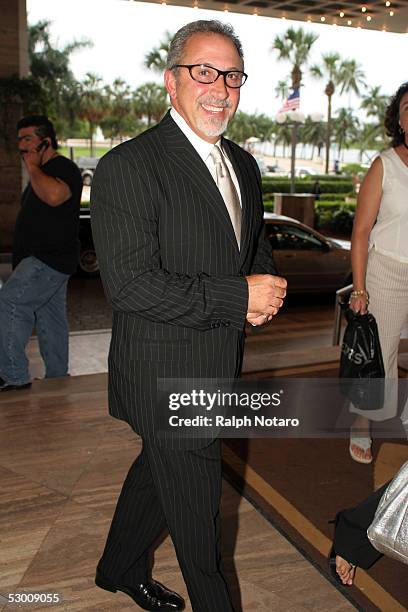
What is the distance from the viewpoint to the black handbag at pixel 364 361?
3.04 m

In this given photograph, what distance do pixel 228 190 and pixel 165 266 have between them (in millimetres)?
282

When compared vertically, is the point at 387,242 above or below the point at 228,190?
below

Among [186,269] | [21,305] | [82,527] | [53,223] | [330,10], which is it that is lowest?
[82,527]

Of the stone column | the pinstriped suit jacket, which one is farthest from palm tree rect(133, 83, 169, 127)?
the pinstriped suit jacket

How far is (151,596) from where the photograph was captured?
7.05 feet

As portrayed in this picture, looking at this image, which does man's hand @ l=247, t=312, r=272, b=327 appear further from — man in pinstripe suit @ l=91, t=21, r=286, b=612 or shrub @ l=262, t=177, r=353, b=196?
shrub @ l=262, t=177, r=353, b=196

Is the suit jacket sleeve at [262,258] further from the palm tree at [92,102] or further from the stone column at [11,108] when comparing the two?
the palm tree at [92,102]

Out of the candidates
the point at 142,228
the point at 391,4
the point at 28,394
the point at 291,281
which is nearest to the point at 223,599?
the point at 142,228

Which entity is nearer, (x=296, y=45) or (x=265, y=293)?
(x=265, y=293)

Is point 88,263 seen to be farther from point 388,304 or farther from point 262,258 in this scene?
point 262,258

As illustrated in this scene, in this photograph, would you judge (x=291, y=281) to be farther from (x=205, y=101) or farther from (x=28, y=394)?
(x=205, y=101)

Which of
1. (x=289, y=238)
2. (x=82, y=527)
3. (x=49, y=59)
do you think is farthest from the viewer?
(x=49, y=59)

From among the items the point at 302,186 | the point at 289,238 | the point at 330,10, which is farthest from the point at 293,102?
the point at 302,186

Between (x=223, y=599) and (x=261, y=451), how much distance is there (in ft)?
5.56
